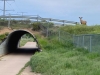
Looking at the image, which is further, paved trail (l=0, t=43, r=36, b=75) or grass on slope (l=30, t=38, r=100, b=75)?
paved trail (l=0, t=43, r=36, b=75)

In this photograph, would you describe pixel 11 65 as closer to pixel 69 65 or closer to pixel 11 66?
pixel 11 66

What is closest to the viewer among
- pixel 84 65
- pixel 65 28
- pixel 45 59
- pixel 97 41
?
pixel 84 65

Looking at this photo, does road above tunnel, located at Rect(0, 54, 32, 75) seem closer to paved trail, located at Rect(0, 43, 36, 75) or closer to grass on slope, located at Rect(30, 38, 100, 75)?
paved trail, located at Rect(0, 43, 36, 75)

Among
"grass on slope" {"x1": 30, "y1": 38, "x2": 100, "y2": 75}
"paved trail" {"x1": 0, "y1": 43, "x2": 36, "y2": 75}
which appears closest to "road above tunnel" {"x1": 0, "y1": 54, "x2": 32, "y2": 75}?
"paved trail" {"x1": 0, "y1": 43, "x2": 36, "y2": 75}

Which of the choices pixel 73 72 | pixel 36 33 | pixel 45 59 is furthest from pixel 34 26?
pixel 73 72

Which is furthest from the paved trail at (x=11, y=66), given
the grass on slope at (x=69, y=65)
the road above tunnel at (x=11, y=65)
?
the grass on slope at (x=69, y=65)

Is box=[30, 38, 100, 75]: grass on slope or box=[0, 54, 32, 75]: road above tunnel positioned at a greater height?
box=[30, 38, 100, 75]: grass on slope

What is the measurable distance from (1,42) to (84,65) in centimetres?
2130

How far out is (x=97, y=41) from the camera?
19312mm

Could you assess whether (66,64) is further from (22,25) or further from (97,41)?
(22,25)

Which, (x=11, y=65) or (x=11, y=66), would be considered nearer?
(x=11, y=66)

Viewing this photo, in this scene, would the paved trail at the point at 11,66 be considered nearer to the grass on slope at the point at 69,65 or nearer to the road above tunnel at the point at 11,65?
the road above tunnel at the point at 11,65

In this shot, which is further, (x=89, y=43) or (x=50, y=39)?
(x=50, y=39)

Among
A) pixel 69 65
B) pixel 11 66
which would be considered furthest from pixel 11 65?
pixel 69 65
